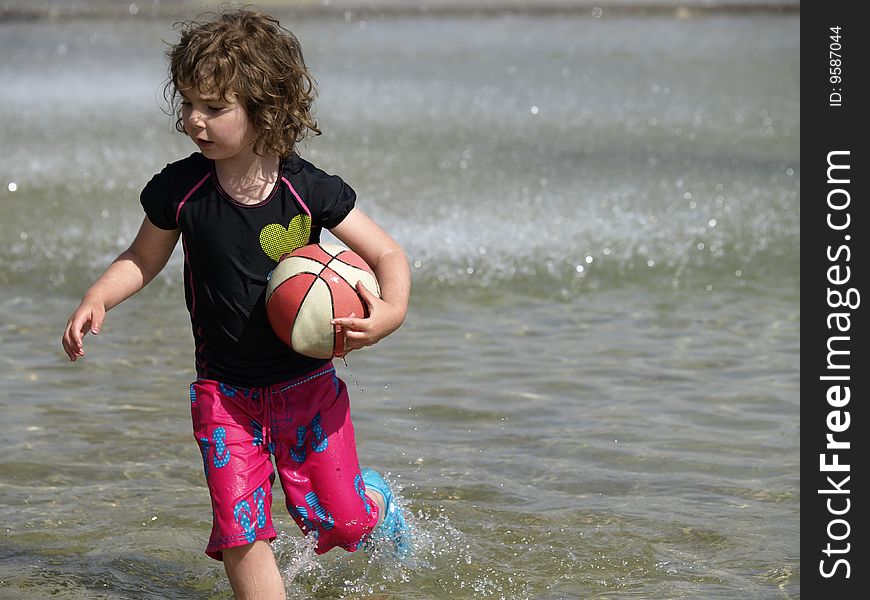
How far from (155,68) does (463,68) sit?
123 inches

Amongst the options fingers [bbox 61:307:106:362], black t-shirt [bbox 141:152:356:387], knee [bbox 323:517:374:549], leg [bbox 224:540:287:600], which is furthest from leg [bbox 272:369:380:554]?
Result: fingers [bbox 61:307:106:362]

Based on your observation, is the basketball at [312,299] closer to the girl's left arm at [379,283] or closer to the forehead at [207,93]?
the girl's left arm at [379,283]

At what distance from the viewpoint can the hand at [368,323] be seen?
3.46m

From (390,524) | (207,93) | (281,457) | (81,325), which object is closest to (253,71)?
(207,93)

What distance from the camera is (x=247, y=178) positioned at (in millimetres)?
3664

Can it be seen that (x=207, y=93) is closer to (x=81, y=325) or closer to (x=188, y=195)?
(x=188, y=195)

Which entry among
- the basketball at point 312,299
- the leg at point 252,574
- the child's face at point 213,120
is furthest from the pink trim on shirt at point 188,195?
the leg at point 252,574

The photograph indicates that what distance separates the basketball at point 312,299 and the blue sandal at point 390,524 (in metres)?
0.68

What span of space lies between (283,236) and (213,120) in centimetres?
37

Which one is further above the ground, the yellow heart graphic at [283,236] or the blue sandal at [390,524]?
the yellow heart graphic at [283,236]

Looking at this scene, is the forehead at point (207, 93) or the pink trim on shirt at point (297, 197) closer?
the forehead at point (207, 93)

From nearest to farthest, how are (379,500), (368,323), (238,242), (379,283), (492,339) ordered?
(368,323) < (238,242) < (379,283) < (379,500) < (492,339)

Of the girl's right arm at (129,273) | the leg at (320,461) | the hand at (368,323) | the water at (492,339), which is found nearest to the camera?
the hand at (368,323)

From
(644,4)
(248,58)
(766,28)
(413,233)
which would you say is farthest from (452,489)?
(644,4)
